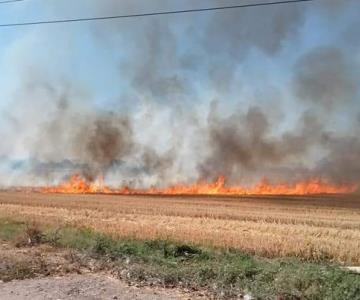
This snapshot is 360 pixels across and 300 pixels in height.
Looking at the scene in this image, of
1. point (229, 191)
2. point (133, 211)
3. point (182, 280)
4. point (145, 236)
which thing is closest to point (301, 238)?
point (145, 236)

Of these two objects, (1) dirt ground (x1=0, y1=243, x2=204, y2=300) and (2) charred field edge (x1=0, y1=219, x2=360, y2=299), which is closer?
(2) charred field edge (x1=0, y1=219, x2=360, y2=299)

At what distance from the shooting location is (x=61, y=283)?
32.6 feet

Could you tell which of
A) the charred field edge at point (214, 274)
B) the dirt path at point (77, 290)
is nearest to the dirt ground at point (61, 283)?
the dirt path at point (77, 290)

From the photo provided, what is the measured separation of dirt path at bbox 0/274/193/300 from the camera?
894 cm

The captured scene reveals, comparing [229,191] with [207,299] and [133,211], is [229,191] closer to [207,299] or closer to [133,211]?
[133,211]

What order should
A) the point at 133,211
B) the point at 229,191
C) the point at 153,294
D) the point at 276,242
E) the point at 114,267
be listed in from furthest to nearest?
1. the point at 229,191
2. the point at 133,211
3. the point at 276,242
4. the point at 114,267
5. the point at 153,294

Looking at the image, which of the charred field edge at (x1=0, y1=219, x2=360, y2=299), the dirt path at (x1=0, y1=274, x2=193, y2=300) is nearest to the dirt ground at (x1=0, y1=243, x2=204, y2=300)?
the dirt path at (x1=0, y1=274, x2=193, y2=300)

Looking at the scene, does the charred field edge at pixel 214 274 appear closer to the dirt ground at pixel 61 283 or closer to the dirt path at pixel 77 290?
the dirt ground at pixel 61 283

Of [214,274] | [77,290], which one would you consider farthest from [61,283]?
[214,274]

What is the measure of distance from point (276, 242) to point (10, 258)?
10.7 m

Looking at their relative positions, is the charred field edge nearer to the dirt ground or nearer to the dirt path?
the dirt ground

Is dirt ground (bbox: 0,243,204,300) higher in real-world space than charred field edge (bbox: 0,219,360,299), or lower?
lower

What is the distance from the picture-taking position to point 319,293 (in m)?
8.63

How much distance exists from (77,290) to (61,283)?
73 centimetres
